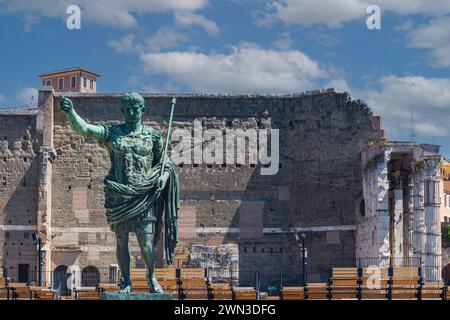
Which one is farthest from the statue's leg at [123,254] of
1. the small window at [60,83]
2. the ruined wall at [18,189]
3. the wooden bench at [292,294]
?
the small window at [60,83]

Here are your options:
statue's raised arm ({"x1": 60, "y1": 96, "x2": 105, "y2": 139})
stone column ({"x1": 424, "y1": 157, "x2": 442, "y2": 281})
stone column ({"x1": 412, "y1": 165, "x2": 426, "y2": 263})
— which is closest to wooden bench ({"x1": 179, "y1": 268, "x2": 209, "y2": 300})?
statue's raised arm ({"x1": 60, "y1": 96, "x2": 105, "y2": 139})

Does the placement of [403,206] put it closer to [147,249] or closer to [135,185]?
[147,249]

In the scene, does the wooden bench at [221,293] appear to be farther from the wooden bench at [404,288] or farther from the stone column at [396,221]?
the stone column at [396,221]

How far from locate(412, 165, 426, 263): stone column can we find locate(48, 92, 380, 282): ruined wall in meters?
5.67

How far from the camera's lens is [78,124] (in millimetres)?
13508

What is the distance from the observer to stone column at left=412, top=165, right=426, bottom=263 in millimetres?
37000

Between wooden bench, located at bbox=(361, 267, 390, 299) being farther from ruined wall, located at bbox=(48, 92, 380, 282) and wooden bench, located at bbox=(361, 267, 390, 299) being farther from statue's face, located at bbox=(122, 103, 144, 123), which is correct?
ruined wall, located at bbox=(48, 92, 380, 282)

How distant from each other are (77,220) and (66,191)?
144 cm

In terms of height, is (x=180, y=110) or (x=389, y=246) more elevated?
(x=180, y=110)

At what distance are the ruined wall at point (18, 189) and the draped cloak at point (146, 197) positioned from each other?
30.2 metres
